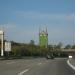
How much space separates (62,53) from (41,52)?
34.3 m

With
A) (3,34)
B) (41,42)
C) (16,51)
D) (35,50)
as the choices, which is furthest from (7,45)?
(41,42)

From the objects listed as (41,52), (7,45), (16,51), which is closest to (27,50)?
(16,51)

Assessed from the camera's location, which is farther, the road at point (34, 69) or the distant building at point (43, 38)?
the distant building at point (43, 38)

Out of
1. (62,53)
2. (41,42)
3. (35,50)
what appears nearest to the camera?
(35,50)

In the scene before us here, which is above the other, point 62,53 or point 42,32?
point 42,32

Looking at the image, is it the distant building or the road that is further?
the distant building

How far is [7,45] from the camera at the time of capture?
92.8 meters

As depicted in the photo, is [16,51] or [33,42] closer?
[16,51]

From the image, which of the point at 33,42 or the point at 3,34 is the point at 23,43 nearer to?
the point at 33,42

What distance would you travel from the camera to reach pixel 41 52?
160750mm

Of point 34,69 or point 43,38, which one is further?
point 43,38

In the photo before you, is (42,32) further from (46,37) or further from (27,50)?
(27,50)

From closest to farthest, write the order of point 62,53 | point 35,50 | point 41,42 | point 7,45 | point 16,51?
point 7,45
point 16,51
point 35,50
point 41,42
point 62,53

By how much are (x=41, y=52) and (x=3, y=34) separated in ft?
206
